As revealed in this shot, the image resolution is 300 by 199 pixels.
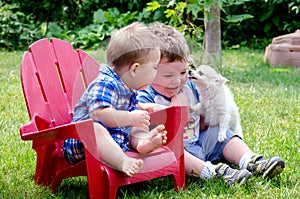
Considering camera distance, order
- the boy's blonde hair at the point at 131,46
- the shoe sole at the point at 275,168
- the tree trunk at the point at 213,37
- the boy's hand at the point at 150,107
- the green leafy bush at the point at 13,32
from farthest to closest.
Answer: the green leafy bush at the point at 13,32, the tree trunk at the point at 213,37, the shoe sole at the point at 275,168, the boy's hand at the point at 150,107, the boy's blonde hair at the point at 131,46

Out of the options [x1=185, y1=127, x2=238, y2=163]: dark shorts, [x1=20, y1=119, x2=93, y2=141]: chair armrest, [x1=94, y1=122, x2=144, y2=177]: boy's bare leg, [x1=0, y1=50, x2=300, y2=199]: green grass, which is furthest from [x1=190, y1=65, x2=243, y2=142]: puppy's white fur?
[x1=20, y1=119, x2=93, y2=141]: chair armrest

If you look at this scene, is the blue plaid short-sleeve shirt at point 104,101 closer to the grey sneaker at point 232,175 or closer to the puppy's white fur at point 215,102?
the puppy's white fur at point 215,102

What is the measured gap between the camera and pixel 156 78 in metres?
2.63

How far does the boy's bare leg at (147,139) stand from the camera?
100 inches

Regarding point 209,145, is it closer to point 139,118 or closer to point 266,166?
point 266,166

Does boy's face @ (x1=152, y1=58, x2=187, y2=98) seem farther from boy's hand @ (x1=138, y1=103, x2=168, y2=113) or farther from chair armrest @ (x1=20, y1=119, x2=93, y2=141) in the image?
chair armrest @ (x1=20, y1=119, x2=93, y2=141)

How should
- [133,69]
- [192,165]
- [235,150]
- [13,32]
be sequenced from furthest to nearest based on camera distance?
1. [13,32]
2. [235,150]
3. [192,165]
4. [133,69]

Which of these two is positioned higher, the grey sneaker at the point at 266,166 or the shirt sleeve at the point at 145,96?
the shirt sleeve at the point at 145,96

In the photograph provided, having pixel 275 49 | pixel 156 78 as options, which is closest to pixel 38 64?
pixel 156 78

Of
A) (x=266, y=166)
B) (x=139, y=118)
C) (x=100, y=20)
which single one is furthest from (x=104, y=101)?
(x=100, y=20)

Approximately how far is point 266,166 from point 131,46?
100cm

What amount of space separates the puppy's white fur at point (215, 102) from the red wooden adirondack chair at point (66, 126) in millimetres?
287

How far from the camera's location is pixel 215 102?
10.1 feet

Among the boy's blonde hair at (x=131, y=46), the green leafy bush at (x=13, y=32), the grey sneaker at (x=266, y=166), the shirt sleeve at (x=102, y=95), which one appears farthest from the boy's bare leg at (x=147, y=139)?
the green leafy bush at (x=13, y=32)
